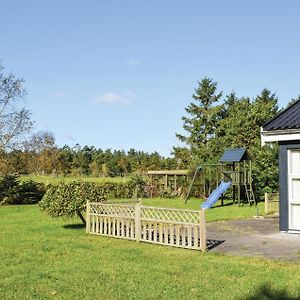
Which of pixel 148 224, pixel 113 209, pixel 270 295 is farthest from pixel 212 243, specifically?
pixel 270 295

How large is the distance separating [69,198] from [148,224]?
347cm

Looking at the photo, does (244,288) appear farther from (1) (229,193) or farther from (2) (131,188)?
(2) (131,188)

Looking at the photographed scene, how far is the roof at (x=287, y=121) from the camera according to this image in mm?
12232

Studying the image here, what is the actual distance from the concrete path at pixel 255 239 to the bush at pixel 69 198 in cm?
392

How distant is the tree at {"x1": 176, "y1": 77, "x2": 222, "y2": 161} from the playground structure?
64.3 feet

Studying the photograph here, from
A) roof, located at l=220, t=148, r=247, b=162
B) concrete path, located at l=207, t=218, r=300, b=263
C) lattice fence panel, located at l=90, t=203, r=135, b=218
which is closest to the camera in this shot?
concrete path, located at l=207, t=218, r=300, b=263

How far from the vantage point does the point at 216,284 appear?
732 cm

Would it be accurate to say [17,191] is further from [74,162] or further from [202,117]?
[74,162]

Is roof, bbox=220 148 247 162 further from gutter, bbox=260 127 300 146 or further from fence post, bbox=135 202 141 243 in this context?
fence post, bbox=135 202 141 243

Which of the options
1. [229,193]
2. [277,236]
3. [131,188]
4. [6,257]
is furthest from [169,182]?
[6,257]

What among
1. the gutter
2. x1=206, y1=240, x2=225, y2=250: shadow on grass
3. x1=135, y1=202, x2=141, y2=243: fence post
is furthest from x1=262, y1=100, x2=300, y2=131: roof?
x1=135, y1=202, x2=141, y2=243: fence post

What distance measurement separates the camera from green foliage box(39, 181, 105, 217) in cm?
1446

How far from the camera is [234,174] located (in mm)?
26312

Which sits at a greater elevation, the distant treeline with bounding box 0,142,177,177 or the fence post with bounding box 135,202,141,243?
the distant treeline with bounding box 0,142,177,177
